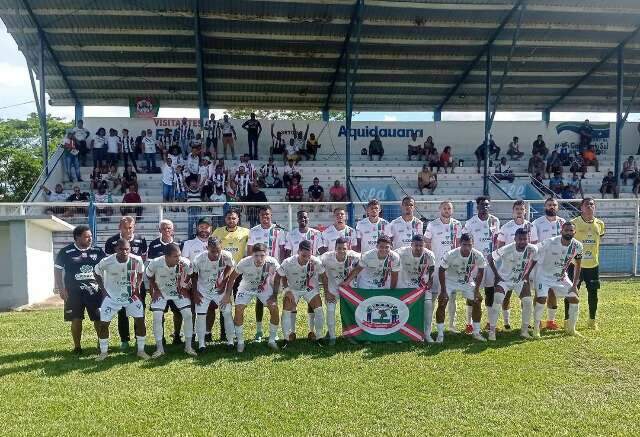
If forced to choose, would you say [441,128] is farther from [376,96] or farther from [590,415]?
[590,415]

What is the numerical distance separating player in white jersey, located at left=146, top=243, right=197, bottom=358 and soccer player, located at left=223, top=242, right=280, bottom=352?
0.58 m

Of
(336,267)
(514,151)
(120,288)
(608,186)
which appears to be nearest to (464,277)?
(336,267)

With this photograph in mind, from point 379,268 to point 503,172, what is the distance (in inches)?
647

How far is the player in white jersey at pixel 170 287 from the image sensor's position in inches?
303

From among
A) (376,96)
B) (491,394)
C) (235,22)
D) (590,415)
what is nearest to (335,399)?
(491,394)

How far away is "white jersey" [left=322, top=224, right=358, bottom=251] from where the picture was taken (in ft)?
30.1

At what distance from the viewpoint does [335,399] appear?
5.79 m

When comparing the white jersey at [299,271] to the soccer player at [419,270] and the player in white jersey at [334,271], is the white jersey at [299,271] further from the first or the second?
the soccer player at [419,270]

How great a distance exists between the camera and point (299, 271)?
Answer: 816 cm

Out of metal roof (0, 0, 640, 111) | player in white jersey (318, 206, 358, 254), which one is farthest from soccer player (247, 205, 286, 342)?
metal roof (0, 0, 640, 111)

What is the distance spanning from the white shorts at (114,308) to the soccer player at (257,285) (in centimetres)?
119

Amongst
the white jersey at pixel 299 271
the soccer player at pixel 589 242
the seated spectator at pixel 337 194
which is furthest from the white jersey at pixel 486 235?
the seated spectator at pixel 337 194

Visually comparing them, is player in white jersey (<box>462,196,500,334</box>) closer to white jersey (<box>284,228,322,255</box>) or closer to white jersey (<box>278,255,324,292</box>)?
white jersey (<box>284,228,322,255</box>)

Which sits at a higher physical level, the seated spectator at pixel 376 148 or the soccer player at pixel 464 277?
the seated spectator at pixel 376 148
